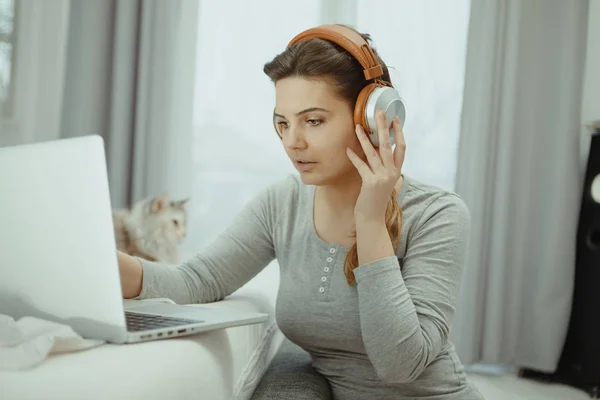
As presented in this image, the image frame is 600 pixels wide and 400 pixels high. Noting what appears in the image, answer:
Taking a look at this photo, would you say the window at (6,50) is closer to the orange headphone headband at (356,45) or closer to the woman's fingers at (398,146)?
the orange headphone headband at (356,45)

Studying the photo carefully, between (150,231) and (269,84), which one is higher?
(269,84)

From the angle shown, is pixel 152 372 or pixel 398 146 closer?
pixel 152 372

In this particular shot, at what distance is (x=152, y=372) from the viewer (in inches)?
27.8

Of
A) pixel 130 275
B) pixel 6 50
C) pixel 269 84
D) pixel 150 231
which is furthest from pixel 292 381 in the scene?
pixel 269 84

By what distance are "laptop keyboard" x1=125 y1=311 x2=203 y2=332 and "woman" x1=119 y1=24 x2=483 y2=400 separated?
22cm

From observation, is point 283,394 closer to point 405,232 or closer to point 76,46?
point 405,232

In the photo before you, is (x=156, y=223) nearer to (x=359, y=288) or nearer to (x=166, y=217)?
(x=166, y=217)

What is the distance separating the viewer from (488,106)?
9.29 feet

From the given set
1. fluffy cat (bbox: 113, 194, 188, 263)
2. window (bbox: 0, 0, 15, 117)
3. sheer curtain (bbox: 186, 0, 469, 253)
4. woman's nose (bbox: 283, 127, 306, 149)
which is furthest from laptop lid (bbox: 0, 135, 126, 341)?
sheer curtain (bbox: 186, 0, 469, 253)

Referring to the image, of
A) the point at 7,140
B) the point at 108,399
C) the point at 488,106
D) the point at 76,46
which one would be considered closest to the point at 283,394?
the point at 108,399

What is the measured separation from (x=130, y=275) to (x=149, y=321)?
→ 28cm

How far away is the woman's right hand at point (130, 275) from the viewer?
43.9 inches

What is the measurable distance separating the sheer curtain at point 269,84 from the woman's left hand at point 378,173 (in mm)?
1955

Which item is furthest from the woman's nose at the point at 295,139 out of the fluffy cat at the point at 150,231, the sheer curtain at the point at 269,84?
the sheer curtain at the point at 269,84
